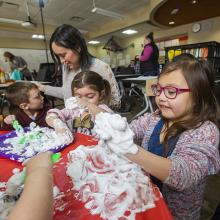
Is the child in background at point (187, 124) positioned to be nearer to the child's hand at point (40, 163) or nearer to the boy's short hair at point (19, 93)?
the child's hand at point (40, 163)

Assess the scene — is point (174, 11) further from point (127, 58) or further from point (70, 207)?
point (70, 207)

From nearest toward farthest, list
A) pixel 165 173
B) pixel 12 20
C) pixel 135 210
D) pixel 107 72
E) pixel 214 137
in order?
1. pixel 135 210
2. pixel 165 173
3. pixel 214 137
4. pixel 107 72
5. pixel 12 20

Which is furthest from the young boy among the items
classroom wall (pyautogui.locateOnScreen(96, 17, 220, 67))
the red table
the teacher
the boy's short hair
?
classroom wall (pyautogui.locateOnScreen(96, 17, 220, 67))

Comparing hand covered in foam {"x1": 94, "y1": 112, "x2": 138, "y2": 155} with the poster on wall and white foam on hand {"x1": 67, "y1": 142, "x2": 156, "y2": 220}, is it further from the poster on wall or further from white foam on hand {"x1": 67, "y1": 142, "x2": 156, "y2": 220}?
the poster on wall

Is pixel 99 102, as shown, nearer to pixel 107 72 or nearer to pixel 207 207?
pixel 107 72

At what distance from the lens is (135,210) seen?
0.43m

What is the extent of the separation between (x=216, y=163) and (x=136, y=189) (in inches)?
12.5

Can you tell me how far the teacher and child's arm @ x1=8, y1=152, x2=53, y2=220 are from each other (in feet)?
3.65

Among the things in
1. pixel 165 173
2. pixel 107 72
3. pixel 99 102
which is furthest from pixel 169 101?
pixel 107 72

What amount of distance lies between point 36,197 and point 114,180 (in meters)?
0.23

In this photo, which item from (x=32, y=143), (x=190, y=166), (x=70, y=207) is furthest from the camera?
(x=32, y=143)

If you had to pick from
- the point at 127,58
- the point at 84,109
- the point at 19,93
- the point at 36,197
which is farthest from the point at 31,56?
the point at 36,197

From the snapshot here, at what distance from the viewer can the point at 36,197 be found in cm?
31

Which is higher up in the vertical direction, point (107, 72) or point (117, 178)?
point (107, 72)
